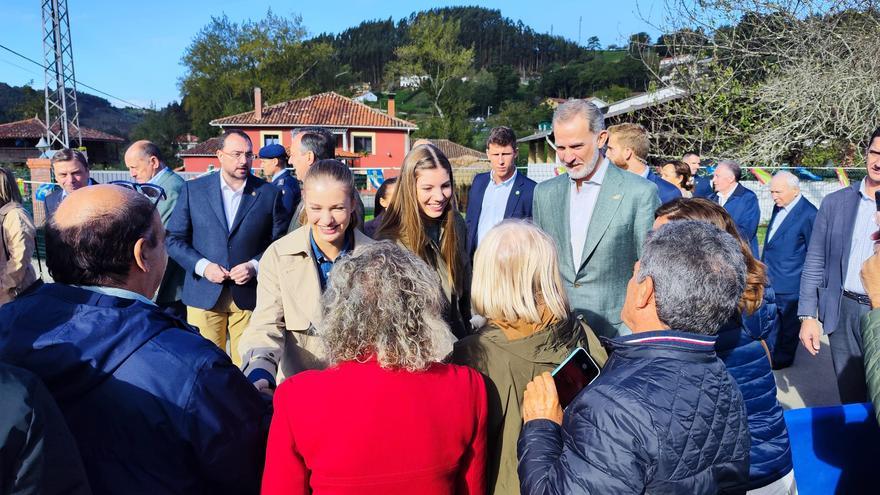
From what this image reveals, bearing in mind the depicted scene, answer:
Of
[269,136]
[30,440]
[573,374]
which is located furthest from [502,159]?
[269,136]

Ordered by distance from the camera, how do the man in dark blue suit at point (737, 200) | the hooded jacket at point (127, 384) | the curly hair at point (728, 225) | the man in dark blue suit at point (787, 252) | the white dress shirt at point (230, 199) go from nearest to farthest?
1. the hooded jacket at point (127, 384)
2. the curly hair at point (728, 225)
3. the white dress shirt at point (230, 199)
4. the man in dark blue suit at point (787, 252)
5. the man in dark blue suit at point (737, 200)

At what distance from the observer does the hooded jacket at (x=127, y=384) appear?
4.83ft

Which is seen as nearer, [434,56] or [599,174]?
[599,174]

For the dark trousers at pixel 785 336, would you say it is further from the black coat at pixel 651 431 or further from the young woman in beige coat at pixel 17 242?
the young woman in beige coat at pixel 17 242

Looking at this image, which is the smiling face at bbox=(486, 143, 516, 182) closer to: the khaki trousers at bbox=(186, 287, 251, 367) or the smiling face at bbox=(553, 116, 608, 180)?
the smiling face at bbox=(553, 116, 608, 180)

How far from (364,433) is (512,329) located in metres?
0.62

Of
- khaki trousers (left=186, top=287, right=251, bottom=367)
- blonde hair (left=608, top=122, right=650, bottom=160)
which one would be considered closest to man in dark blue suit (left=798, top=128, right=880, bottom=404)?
blonde hair (left=608, top=122, right=650, bottom=160)

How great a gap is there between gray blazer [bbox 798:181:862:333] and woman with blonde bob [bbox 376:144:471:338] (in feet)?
7.14

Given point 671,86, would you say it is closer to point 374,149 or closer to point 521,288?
point 521,288

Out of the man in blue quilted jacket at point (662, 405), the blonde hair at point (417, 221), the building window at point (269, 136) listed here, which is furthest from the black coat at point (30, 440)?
the building window at point (269, 136)

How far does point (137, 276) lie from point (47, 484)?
0.68m

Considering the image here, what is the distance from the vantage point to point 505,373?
6.29ft

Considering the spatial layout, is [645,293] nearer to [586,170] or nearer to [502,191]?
[586,170]

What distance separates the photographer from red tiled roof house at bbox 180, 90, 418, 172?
44844 mm
